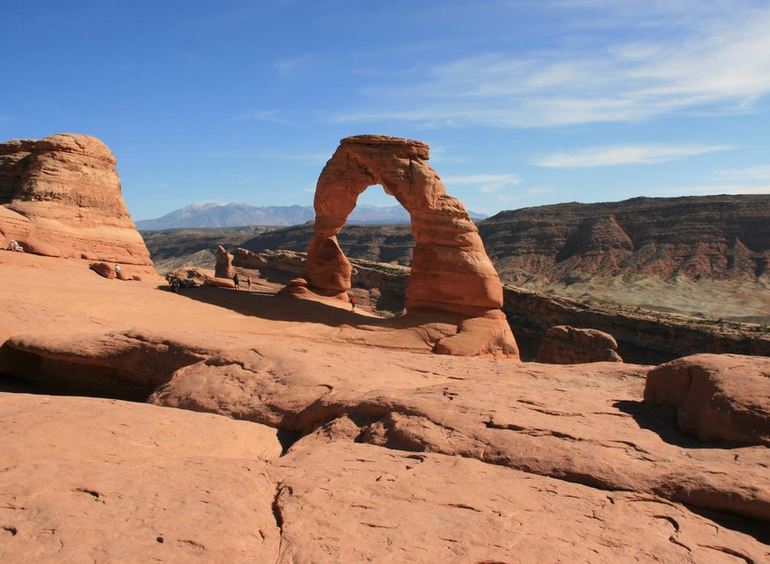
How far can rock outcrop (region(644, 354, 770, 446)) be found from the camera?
5.33 metres

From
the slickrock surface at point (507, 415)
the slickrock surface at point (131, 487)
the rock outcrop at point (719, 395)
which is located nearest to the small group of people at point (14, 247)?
the slickrock surface at point (507, 415)

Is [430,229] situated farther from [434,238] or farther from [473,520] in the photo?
[473,520]

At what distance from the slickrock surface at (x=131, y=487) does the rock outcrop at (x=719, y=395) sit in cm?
395

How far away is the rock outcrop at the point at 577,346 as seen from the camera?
20578 millimetres

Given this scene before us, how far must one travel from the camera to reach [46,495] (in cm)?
415

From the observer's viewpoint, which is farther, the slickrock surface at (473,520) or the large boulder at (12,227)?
the large boulder at (12,227)

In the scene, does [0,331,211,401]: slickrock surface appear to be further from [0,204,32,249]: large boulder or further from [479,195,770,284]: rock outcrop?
[479,195,770,284]: rock outcrop

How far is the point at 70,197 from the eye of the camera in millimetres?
21500

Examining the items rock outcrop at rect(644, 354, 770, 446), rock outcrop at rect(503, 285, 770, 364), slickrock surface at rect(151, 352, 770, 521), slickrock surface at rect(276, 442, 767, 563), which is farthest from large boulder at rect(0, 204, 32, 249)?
rock outcrop at rect(503, 285, 770, 364)

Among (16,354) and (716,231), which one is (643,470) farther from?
(716,231)

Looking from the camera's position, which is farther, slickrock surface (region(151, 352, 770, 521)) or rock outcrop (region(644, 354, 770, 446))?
rock outcrop (region(644, 354, 770, 446))

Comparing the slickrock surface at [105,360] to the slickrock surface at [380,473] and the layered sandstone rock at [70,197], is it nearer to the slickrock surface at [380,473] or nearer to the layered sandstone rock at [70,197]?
the slickrock surface at [380,473]

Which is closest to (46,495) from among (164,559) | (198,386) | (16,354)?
(164,559)

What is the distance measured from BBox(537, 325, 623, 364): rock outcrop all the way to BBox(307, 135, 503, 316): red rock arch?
465 cm
